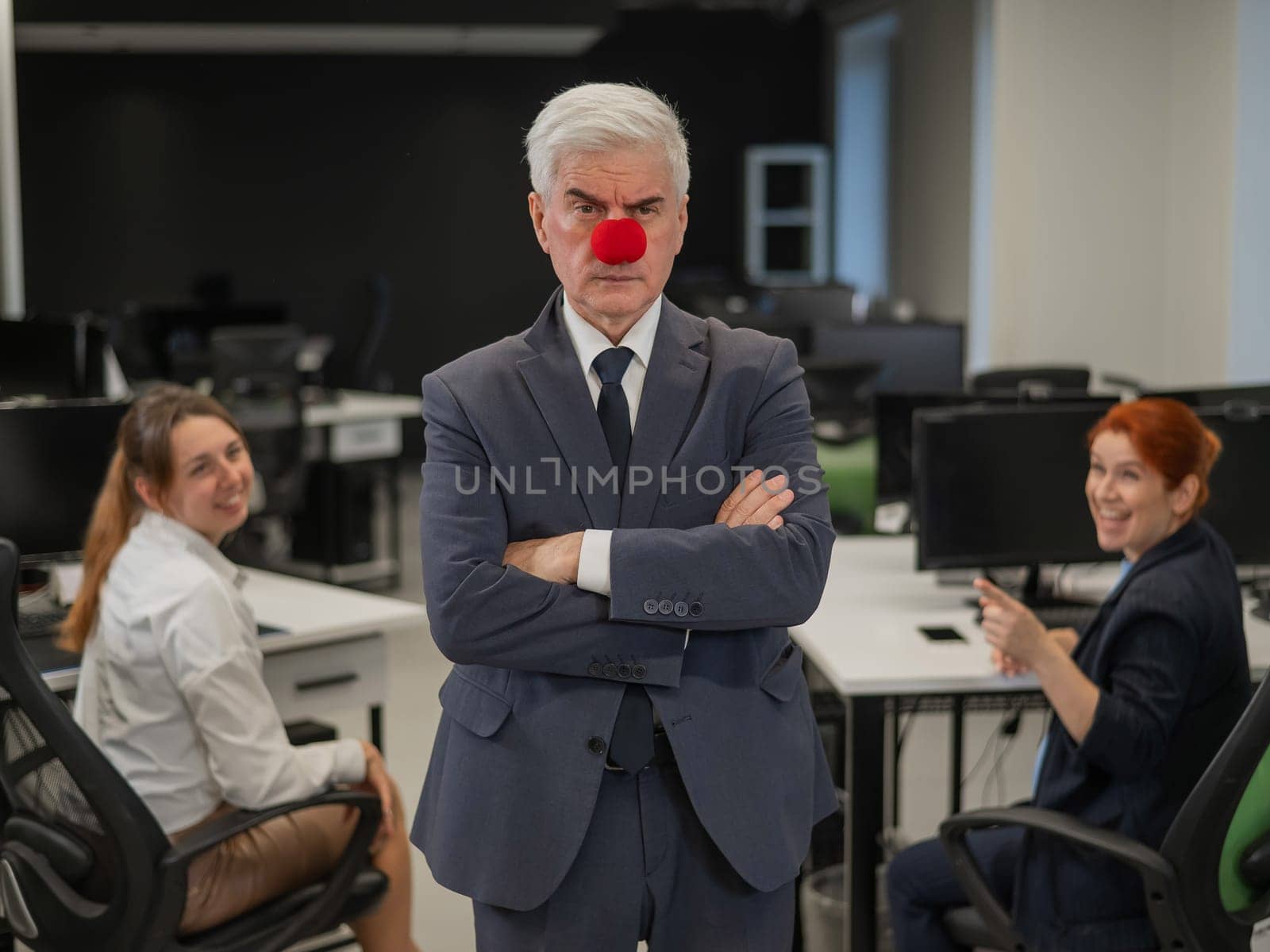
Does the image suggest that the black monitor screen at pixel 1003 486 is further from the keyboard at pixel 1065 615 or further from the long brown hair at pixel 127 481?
the long brown hair at pixel 127 481

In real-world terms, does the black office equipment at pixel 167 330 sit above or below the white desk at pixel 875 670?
above

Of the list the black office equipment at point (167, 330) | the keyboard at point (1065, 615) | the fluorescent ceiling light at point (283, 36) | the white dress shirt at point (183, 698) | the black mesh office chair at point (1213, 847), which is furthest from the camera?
the black office equipment at point (167, 330)

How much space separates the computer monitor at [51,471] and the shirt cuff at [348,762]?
3.94ft

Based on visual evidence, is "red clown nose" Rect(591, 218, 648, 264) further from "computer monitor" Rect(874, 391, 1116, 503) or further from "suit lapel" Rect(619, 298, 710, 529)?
"computer monitor" Rect(874, 391, 1116, 503)

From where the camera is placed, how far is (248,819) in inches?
91.1

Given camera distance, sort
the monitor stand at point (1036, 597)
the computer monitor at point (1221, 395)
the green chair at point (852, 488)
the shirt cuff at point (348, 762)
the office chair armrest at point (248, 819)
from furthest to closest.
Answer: the green chair at point (852, 488), the computer monitor at point (1221, 395), the monitor stand at point (1036, 597), the shirt cuff at point (348, 762), the office chair armrest at point (248, 819)

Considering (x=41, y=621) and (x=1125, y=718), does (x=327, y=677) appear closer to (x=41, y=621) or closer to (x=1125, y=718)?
(x=41, y=621)

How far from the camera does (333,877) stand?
8.15 ft

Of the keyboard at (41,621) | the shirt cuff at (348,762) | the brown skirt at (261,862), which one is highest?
the keyboard at (41,621)

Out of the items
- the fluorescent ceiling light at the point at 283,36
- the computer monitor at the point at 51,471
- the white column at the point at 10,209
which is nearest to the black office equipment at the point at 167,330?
the fluorescent ceiling light at the point at 283,36

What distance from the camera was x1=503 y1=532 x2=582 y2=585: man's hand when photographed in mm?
1553

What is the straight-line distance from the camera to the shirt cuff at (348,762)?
2.52 meters

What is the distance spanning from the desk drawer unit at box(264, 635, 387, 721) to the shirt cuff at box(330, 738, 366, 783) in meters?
0.55

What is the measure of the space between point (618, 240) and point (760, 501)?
320 millimetres
